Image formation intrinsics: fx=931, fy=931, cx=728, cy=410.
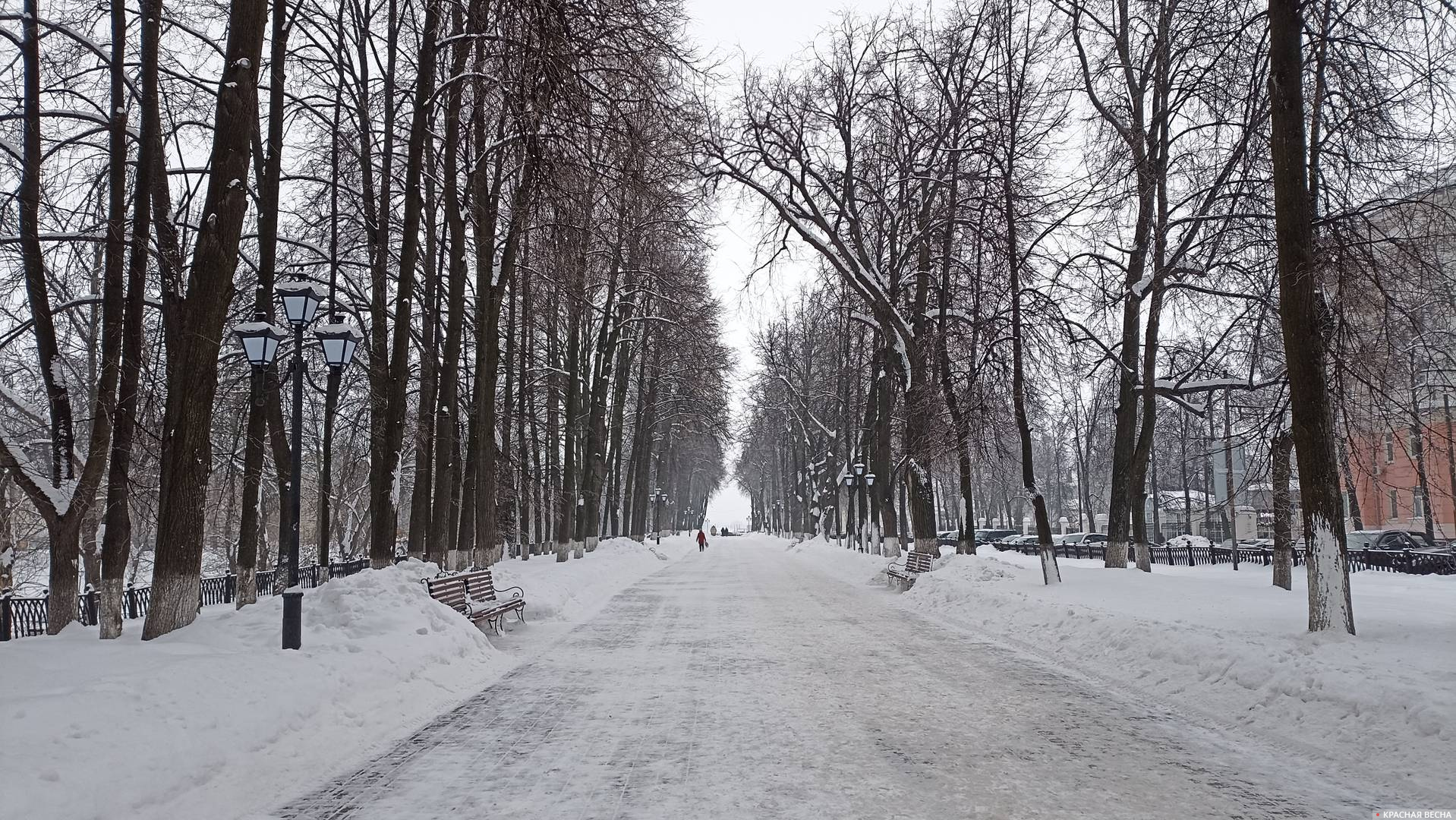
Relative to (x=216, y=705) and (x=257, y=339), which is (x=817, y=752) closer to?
(x=216, y=705)

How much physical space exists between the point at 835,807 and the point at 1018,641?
26.4ft

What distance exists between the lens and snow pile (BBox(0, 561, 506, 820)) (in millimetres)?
5234

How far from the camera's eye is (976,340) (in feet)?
68.6

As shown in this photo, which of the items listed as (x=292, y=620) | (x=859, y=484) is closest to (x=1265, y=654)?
(x=292, y=620)

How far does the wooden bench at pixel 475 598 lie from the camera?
12.8 meters

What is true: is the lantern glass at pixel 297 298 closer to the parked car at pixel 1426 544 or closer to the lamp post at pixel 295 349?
the lamp post at pixel 295 349

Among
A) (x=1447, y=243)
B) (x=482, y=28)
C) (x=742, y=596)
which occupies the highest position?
(x=482, y=28)

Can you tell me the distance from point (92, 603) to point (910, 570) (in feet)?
53.4

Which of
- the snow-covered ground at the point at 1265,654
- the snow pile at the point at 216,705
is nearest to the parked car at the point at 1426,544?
the snow-covered ground at the point at 1265,654

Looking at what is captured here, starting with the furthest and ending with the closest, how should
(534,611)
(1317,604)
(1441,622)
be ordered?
(534,611) < (1441,622) < (1317,604)

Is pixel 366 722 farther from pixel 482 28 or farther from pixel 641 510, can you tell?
pixel 641 510

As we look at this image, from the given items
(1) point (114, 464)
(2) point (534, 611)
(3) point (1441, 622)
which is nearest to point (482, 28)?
(1) point (114, 464)

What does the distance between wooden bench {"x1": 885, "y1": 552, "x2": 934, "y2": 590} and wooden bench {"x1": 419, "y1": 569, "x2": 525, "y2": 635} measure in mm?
9431

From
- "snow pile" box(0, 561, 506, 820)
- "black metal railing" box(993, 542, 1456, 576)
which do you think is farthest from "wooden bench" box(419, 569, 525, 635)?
"black metal railing" box(993, 542, 1456, 576)
